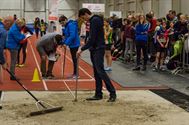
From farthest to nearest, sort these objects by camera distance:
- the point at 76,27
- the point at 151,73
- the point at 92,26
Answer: the point at 151,73, the point at 76,27, the point at 92,26

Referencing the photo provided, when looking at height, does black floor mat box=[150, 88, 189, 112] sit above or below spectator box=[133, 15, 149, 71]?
below

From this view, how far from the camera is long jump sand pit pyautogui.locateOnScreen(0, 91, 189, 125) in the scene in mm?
7699

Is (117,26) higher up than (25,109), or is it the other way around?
(117,26)

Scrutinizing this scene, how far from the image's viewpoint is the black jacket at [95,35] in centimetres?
955

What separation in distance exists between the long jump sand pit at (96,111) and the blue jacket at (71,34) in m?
3.19

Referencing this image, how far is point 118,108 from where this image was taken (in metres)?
8.88

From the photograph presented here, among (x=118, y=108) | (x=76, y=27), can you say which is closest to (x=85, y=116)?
(x=118, y=108)

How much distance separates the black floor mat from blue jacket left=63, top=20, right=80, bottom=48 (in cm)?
337

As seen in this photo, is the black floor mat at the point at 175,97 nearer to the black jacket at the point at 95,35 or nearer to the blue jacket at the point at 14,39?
the black jacket at the point at 95,35

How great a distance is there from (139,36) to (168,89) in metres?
4.17

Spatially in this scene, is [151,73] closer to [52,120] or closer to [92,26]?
[92,26]

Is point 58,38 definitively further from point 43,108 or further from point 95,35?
point 43,108

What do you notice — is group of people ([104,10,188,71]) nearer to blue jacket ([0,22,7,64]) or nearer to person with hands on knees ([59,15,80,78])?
person with hands on knees ([59,15,80,78])

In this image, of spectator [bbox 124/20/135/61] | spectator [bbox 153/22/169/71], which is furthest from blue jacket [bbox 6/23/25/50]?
spectator [bbox 124/20/135/61]
